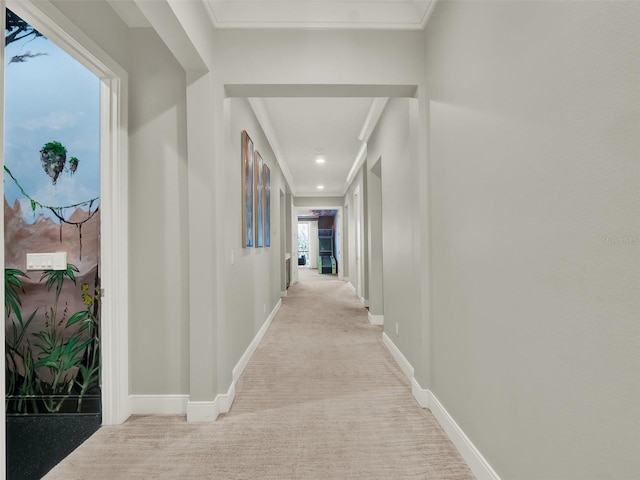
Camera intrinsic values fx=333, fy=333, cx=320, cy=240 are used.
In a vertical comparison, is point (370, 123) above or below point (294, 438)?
above

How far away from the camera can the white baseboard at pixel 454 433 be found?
4.89 ft

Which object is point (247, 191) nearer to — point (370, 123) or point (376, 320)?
point (370, 123)

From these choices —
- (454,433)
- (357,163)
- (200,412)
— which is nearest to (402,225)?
(454,433)

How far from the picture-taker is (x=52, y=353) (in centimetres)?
199

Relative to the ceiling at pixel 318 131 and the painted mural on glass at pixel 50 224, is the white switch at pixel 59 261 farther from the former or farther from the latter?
the ceiling at pixel 318 131

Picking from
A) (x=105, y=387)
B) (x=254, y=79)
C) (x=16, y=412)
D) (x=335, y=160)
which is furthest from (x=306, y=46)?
(x=335, y=160)

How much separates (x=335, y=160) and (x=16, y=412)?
521cm

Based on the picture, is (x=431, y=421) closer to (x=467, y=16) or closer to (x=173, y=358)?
(x=173, y=358)

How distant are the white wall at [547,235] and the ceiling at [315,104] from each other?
0.54 metres

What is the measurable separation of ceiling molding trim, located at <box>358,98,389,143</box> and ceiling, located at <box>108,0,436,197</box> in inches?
0.6

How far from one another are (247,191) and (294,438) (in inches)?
80.4

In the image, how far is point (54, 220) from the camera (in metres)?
1.98

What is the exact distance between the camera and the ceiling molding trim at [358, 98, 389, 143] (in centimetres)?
348

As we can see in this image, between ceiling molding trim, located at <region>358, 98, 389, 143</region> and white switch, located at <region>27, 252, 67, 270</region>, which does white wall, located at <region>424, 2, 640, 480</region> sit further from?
white switch, located at <region>27, 252, 67, 270</region>
